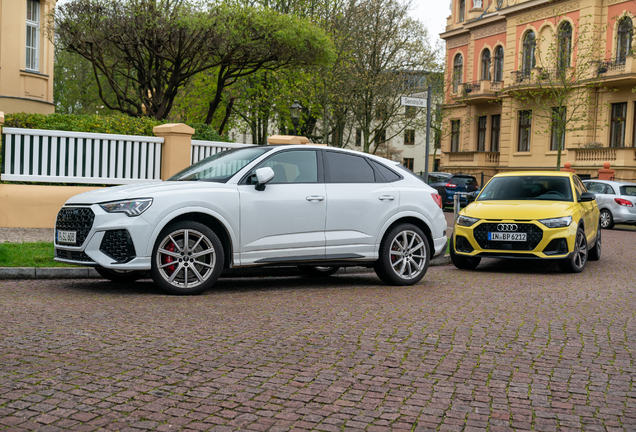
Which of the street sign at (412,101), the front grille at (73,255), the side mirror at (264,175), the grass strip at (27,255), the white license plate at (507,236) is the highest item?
the street sign at (412,101)

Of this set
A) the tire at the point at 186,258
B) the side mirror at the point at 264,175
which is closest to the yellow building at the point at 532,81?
the side mirror at the point at 264,175

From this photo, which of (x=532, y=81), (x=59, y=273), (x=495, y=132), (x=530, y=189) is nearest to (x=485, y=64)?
(x=495, y=132)

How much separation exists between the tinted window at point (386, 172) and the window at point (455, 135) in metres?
39.9

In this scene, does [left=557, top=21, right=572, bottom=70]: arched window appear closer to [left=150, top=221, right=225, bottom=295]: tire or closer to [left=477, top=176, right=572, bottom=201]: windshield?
[left=477, top=176, right=572, bottom=201]: windshield

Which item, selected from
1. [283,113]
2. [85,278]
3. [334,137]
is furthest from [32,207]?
[334,137]

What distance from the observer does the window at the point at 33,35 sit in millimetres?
24406

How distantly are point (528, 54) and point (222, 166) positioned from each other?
1419 inches

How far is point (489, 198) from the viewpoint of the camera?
12.4 metres

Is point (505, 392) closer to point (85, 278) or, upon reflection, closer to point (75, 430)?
point (75, 430)

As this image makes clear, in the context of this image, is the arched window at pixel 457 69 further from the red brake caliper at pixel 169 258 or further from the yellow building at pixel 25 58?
the red brake caliper at pixel 169 258

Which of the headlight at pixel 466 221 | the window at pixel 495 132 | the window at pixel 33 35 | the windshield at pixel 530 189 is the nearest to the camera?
the headlight at pixel 466 221

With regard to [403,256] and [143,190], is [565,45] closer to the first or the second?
[403,256]

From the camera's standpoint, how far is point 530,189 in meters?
12.3

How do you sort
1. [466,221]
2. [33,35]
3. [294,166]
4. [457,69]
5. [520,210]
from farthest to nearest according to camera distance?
1. [457,69]
2. [33,35]
3. [466,221]
4. [520,210]
5. [294,166]
